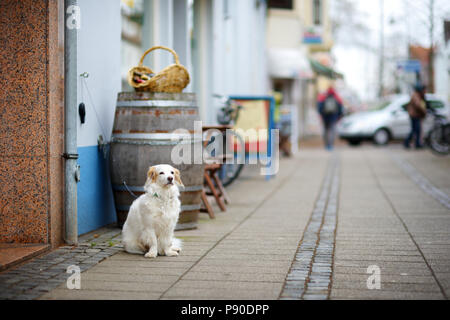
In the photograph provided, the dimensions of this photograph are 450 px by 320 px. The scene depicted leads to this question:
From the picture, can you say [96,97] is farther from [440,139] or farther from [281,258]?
[440,139]

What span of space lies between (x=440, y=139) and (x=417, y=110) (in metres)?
2.82

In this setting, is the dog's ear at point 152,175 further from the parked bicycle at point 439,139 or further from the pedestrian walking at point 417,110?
the pedestrian walking at point 417,110

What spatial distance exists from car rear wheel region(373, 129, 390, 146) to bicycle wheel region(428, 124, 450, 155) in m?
6.18

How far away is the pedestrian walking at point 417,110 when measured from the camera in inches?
821

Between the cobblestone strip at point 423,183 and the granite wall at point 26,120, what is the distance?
5.29 m

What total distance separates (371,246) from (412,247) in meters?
0.36

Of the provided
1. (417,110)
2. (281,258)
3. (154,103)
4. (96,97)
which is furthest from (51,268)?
(417,110)

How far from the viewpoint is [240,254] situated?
612cm

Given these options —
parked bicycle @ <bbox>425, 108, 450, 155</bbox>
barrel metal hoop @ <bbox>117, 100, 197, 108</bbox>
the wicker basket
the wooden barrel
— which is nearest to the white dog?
the wooden barrel

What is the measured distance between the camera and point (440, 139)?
18.2 m

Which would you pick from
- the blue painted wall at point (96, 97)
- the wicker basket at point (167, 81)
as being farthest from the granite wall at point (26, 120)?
the wicker basket at point (167, 81)
